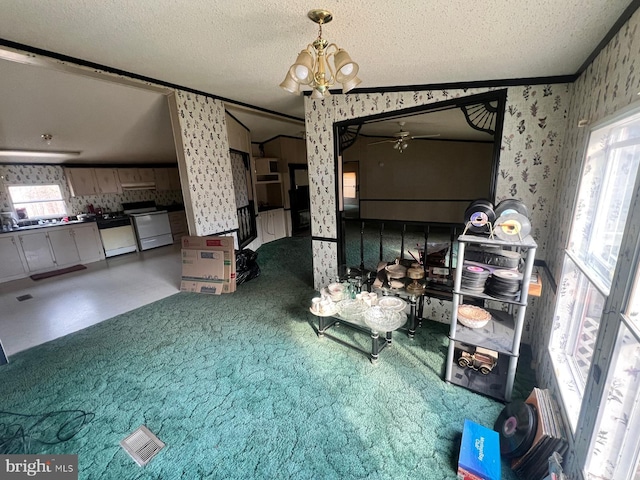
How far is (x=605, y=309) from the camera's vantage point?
1067 mm

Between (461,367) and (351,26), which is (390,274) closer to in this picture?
(461,367)

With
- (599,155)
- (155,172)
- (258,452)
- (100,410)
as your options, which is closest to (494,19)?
(599,155)

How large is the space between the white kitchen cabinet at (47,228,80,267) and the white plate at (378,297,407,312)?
6.21 metres

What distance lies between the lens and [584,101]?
162cm

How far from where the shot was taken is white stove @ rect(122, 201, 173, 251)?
600 cm

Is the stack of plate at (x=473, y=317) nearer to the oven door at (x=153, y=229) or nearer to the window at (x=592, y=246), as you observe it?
the window at (x=592, y=246)

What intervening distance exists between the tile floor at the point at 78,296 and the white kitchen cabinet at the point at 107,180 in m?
1.67

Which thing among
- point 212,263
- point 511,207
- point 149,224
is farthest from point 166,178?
point 511,207

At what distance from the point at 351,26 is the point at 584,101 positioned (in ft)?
5.05

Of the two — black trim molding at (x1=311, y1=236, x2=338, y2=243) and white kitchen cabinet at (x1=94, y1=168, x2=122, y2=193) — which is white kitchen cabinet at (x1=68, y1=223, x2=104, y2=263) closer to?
white kitchen cabinet at (x1=94, y1=168, x2=122, y2=193)

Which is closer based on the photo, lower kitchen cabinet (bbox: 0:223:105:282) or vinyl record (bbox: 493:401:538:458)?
vinyl record (bbox: 493:401:538:458)

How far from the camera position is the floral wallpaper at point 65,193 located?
4773 mm

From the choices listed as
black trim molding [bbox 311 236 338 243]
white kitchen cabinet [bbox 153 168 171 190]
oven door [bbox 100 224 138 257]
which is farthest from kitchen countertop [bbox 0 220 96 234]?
black trim molding [bbox 311 236 338 243]

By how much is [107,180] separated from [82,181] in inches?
16.9
